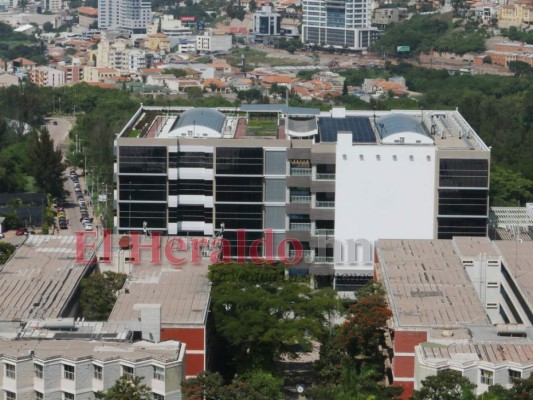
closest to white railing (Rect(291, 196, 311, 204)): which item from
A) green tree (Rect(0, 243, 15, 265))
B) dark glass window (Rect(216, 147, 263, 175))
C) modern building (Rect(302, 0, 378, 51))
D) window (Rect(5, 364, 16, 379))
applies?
dark glass window (Rect(216, 147, 263, 175))

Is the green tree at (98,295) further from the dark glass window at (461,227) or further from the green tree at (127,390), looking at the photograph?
the dark glass window at (461,227)

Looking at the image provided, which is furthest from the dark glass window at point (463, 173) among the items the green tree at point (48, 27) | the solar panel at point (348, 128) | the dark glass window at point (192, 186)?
the green tree at point (48, 27)

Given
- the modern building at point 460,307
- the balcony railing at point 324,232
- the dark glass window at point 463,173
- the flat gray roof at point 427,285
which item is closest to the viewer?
the modern building at point 460,307

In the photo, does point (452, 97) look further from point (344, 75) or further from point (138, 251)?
point (138, 251)

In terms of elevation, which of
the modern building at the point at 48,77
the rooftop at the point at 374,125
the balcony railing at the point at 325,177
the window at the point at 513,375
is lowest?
the modern building at the point at 48,77

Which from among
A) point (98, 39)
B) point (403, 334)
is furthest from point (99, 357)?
point (98, 39)

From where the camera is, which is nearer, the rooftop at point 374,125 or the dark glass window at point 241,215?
the dark glass window at point 241,215

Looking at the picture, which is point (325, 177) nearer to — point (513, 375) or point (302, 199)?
point (302, 199)
